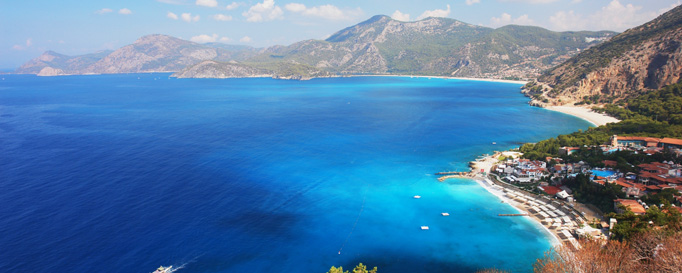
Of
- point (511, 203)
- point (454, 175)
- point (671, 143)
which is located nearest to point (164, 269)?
point (511, 203)

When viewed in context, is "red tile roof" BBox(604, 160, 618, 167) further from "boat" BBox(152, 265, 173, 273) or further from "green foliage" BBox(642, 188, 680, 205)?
"boat" BBox(152, 265, 173, 273)

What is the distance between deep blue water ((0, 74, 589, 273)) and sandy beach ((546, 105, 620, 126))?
6.11 m

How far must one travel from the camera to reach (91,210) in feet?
138

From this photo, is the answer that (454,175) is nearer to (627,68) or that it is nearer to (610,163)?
(610,163)

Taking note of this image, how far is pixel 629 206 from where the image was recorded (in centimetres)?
3791

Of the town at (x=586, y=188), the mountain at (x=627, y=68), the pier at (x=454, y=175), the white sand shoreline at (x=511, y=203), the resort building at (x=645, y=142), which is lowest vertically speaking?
the white sand shoreline at (x=511, y=203)

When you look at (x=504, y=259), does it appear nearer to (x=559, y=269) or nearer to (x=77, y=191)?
(x=559, y=269)

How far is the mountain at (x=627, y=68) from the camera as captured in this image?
357 feet

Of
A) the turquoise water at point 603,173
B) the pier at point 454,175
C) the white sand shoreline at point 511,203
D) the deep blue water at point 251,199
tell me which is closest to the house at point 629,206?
the white sand shoreline at point 511,203

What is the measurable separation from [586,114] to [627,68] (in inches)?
1127

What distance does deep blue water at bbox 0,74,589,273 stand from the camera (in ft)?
111

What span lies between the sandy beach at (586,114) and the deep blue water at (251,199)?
20.0ft

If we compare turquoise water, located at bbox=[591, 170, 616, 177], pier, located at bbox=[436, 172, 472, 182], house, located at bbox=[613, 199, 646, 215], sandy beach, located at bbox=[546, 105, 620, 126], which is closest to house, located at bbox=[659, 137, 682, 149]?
turquoise water, located at bbox=[591, 170, 616, 177]

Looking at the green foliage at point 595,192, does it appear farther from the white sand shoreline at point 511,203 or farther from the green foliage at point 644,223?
the white sand shoreline at point 511,203
